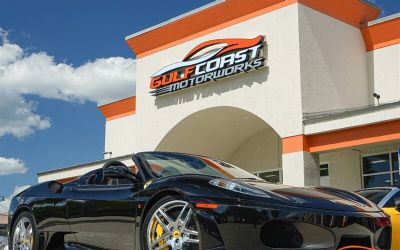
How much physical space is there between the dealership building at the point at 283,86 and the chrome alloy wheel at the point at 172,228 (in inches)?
472

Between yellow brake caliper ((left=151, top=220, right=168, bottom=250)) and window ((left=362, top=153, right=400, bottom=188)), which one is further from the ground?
window ((left=362, top=153, right=400, bottom=188))

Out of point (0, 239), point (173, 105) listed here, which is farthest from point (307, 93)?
point (0, 239)

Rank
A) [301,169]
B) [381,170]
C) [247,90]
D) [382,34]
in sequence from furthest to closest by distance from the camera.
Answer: [382,34], [247,90], [381,170], [301,169]

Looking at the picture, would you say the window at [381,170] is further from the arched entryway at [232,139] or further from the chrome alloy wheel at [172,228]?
the chrome alloy wheel at [172,228]

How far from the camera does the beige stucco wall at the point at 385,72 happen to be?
19.4 meters

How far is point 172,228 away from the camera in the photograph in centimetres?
474

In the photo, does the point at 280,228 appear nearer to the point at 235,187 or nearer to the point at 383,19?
the point at 235,187

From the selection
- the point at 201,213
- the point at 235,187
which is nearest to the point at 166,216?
the point at 201,213

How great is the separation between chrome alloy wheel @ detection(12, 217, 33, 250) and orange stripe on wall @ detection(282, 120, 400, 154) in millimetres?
11493

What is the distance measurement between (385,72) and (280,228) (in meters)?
16.6

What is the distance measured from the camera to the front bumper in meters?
4.32

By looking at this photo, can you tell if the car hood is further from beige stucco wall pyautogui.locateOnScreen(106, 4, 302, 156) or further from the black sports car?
beige stucco wall pyautogui.locateOnScreen(106, 4, 302, 156)

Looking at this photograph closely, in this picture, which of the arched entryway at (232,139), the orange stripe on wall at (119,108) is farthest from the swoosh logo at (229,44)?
the orange stripe on wall at (119,108)

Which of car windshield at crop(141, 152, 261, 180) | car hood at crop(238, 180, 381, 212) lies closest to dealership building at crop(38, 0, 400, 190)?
A: car windshield at crop(141, 152, 261, 180)
